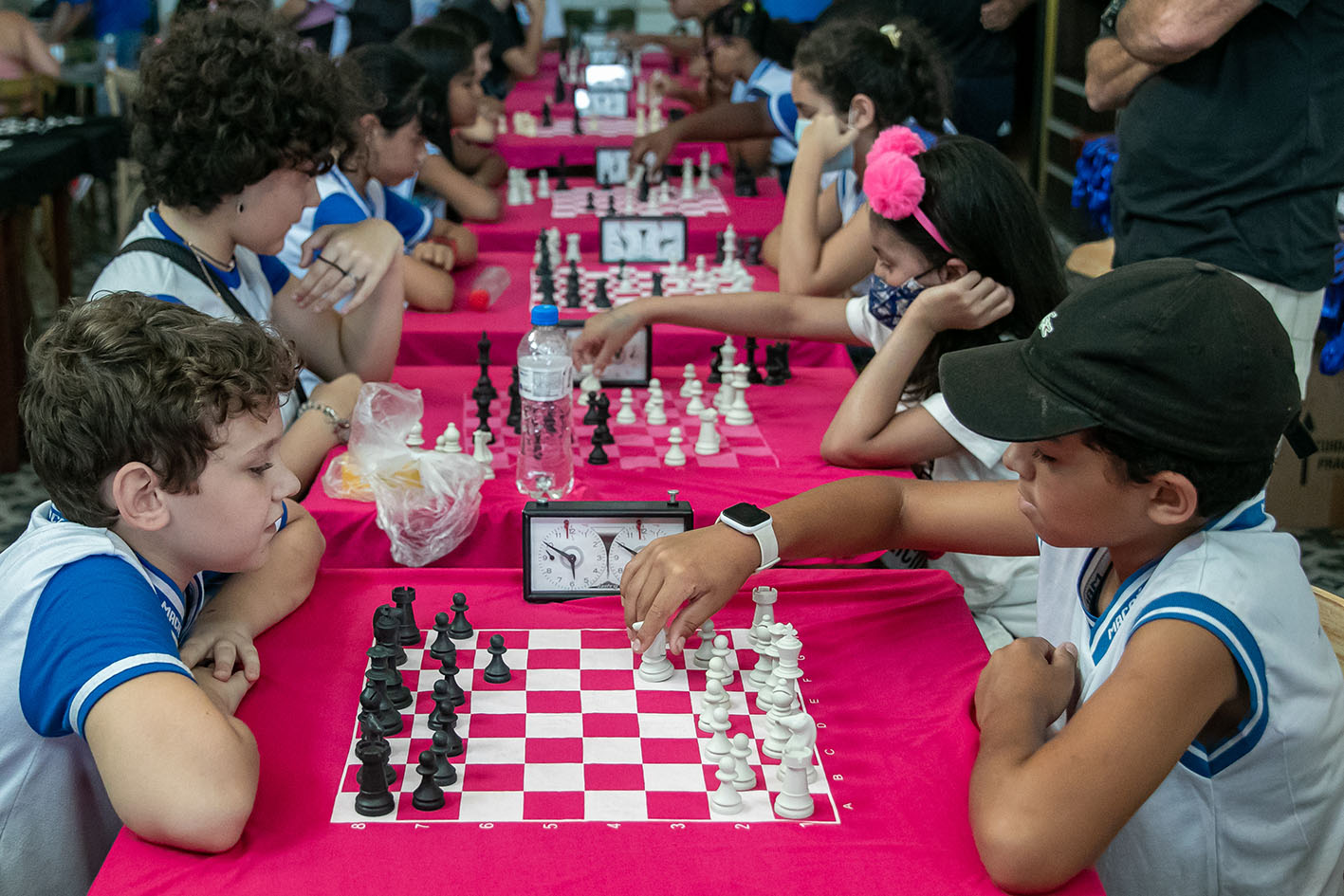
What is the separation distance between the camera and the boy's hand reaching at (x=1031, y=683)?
140 cm

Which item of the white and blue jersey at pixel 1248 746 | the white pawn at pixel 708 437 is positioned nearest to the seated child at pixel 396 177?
the white pawn at pixel 708 437

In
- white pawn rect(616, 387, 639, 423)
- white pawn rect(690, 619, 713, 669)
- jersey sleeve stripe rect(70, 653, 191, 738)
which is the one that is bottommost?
white pawn rect(616, 387, 639, 423)

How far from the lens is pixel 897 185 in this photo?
7.52ft

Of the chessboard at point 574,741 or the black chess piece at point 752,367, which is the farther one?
the black chess piece at point 752,367

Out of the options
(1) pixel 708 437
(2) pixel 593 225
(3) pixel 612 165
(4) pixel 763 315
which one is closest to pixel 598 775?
(1) pixel 708 437

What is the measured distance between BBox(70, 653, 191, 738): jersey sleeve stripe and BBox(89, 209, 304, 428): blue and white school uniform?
1.03 metres

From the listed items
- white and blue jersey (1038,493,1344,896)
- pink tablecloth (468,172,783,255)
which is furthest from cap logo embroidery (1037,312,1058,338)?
pink tablecloth (468,172,783,255)

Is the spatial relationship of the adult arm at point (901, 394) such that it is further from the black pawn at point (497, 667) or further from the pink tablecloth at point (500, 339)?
the black pawn at point (497, 667)

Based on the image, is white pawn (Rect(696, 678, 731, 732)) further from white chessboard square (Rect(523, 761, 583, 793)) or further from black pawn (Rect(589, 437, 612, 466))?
black pawn (Rect(589, 437, 612, 466))

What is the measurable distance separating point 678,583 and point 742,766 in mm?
291

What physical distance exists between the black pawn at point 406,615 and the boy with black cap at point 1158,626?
1.01ft

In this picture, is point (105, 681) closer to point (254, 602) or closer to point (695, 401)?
point (254, 602)

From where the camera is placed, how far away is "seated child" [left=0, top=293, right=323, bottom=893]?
4.15 feet

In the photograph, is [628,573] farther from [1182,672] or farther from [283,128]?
[283,128]
